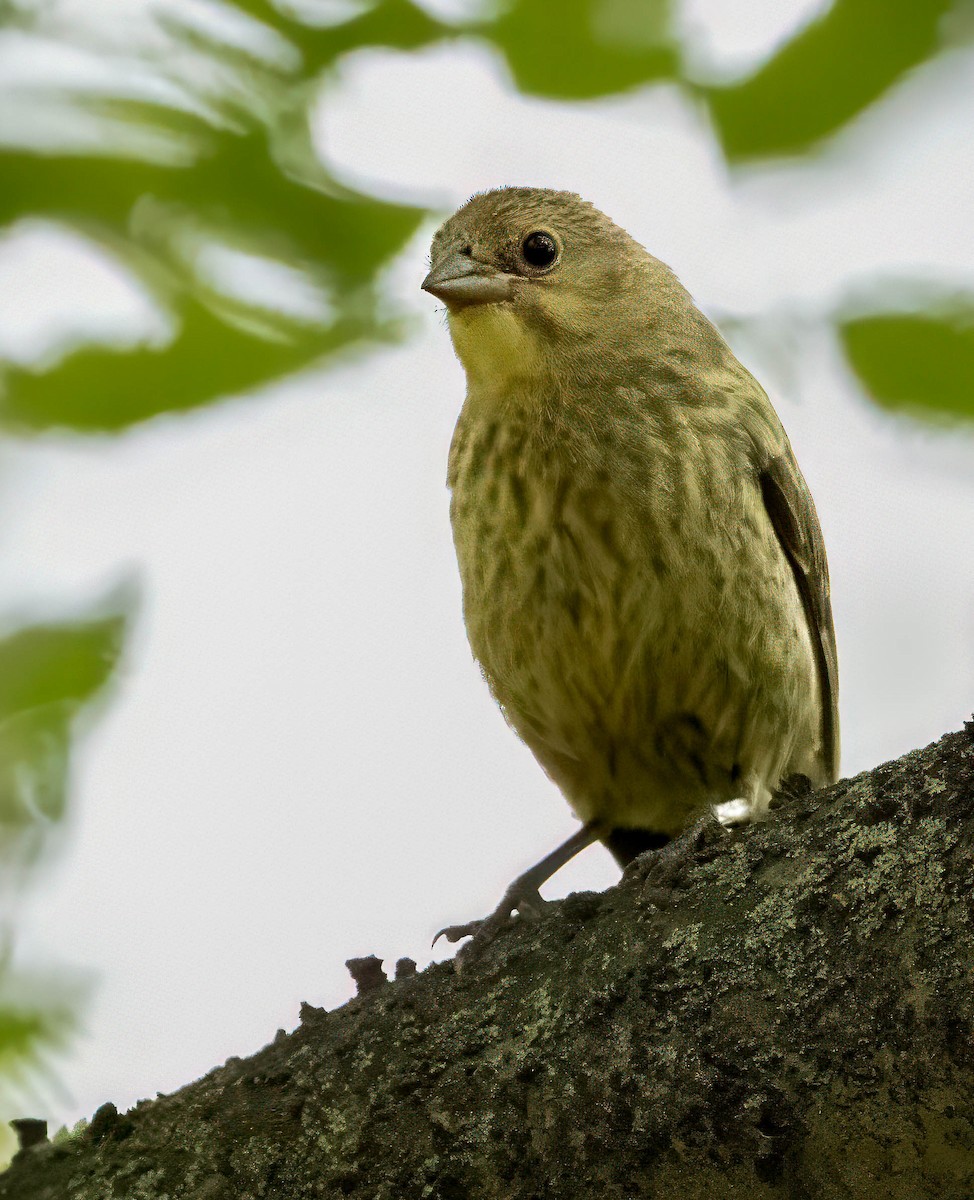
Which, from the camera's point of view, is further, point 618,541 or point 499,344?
point 499,344

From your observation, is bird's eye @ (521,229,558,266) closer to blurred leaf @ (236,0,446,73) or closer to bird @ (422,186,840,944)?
bird @ (422,186,840,944)

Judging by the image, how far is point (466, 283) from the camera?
4574 mm

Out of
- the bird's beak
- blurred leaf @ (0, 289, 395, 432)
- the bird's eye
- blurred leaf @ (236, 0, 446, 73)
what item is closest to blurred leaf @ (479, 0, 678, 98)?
blurred leaf @ (236, 0, 446, 73)

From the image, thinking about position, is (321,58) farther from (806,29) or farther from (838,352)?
(838,352)

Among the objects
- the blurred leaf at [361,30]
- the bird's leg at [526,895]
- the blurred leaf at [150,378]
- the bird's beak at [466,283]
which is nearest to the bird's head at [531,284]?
the bird's beak at [466,283]

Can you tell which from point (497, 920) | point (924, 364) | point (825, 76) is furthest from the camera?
point (497, 920)

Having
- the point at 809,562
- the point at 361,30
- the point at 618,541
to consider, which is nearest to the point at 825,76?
the point at 361,30

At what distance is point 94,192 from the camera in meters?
2.17

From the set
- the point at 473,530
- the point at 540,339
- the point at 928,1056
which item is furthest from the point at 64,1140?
the point at 540,339

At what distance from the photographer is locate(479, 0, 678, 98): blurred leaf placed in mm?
2059

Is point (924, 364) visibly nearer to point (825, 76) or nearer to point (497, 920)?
point (825, 76)

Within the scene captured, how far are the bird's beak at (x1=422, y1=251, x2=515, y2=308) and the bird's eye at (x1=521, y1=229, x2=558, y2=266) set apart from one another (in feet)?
0.52

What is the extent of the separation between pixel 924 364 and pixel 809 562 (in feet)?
9.31

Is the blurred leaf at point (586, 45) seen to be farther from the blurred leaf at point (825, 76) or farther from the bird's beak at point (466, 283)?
the bird's beak at point (466, 283)
